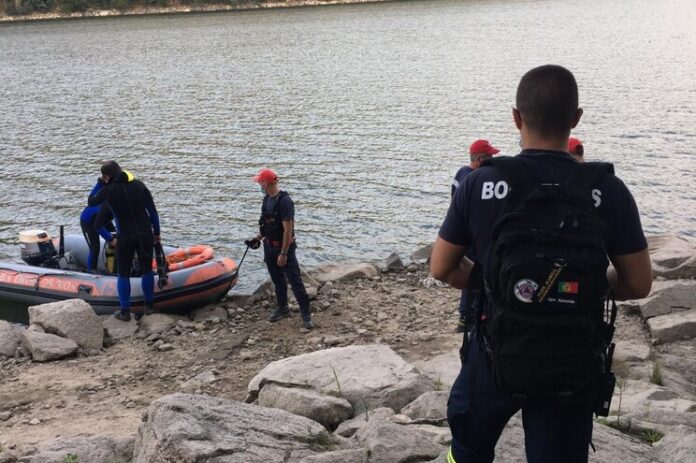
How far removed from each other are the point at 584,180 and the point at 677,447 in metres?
2.12

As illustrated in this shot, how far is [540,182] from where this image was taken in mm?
2688

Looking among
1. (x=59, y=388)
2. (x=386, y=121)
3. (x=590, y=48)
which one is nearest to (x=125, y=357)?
(x=59, y=388)

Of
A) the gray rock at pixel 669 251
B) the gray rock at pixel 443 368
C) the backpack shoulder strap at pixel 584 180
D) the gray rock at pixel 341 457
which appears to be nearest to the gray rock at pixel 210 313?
the gray rock at pixel 443 368

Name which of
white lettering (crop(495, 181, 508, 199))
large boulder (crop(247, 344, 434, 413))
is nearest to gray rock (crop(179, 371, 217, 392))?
large boulder (crop(247, 344, 434, 413))

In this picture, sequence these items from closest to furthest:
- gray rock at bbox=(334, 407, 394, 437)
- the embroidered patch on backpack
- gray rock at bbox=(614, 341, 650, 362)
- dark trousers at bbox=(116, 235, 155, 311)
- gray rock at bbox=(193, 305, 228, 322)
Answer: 1. the embroidered patch on backpack
2. gray rock at bbox=(334, 407, 394, 437)
3. gray rock at bbox=(614, 341, 650, 362)
4. dark trousers at bbox=(116, 235, 155, 311)
5. gray rock at bbox=(193, 305, 228, 322)

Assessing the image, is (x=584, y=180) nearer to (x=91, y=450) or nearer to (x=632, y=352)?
(x=91, y=450)

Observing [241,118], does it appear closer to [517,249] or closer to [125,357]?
[125,357]

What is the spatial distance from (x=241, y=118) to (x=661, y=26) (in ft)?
102

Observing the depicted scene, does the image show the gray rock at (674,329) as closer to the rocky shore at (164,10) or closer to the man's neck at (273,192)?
the man's neck at (273,192)

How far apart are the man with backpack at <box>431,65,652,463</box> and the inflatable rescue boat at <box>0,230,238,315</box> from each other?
7.76 m

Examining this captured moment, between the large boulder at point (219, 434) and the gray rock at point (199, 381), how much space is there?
3.04 m

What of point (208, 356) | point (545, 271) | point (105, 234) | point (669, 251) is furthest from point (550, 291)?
point (669, 251)

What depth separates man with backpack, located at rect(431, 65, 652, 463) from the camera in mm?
2562

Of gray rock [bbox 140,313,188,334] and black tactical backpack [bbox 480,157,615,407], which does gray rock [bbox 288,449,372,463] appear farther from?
gray rock [bbox 140,313,188,334]
